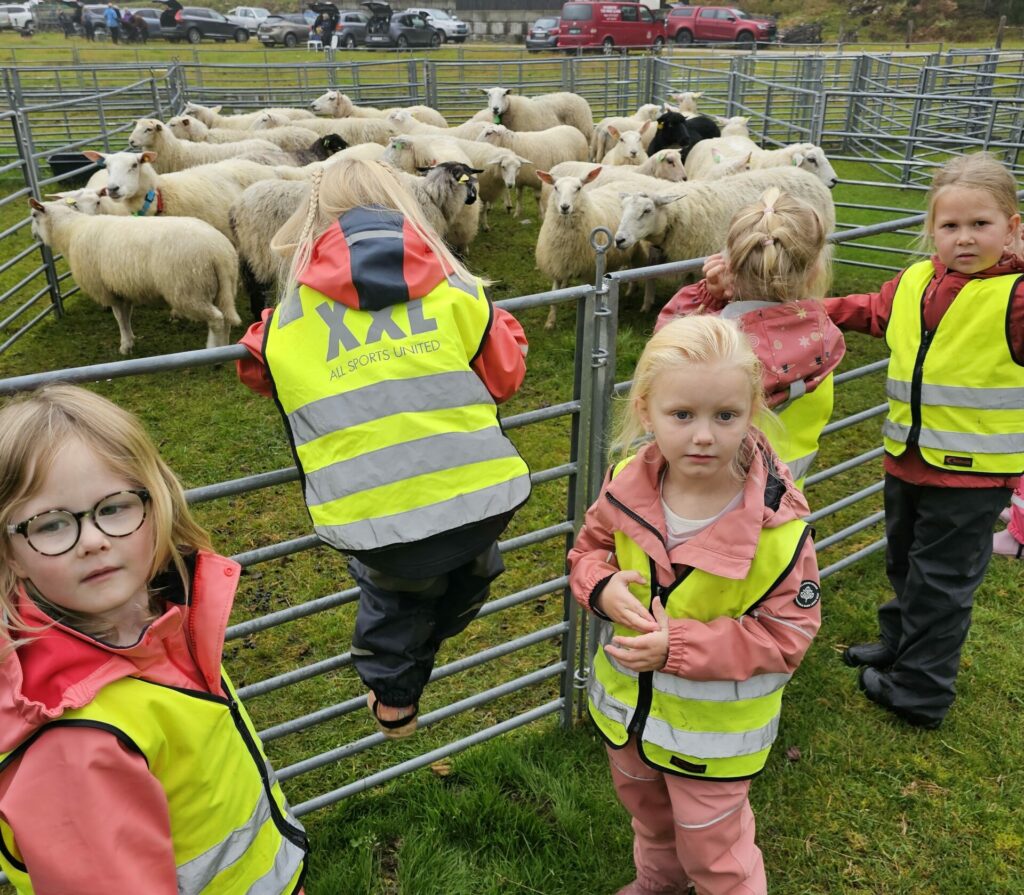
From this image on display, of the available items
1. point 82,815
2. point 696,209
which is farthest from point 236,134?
point 82,815

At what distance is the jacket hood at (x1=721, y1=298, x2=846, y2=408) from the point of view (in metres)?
2.22

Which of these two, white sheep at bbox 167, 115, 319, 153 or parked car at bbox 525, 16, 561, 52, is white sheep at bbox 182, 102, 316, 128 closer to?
white sheep at bbox 167, 115, 319, 153

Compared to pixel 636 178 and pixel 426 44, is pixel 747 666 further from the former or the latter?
pixel 426 44

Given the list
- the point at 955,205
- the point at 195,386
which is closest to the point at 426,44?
the point at 195,386

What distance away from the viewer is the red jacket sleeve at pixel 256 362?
1713 millimetres

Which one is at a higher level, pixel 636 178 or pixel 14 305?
pixel 636 178

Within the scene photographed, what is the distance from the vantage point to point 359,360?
160cm

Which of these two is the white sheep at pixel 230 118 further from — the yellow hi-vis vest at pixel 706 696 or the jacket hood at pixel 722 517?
the yellow hi-vis vest at pixel 706 696

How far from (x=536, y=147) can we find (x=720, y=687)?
34.1ft

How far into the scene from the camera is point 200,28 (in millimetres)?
36219

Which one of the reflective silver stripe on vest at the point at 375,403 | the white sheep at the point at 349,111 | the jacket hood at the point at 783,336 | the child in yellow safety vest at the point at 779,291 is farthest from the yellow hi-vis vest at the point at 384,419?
the white sheep at the point at 349,111

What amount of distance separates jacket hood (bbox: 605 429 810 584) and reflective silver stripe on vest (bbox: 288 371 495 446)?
16.9 inches

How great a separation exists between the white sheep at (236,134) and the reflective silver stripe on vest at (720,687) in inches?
372

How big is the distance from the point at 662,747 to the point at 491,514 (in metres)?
0.64
